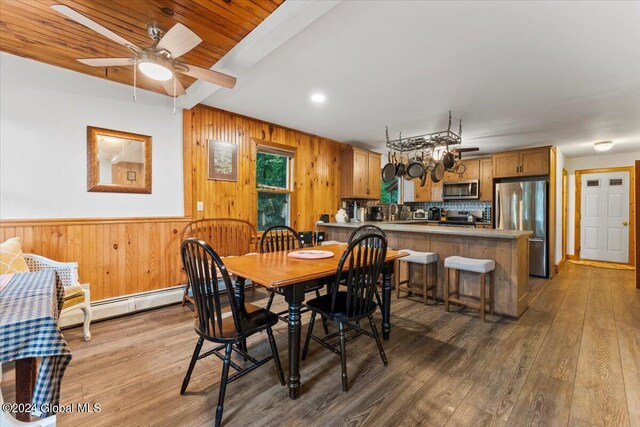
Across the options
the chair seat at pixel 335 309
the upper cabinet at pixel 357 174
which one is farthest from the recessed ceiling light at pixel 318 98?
the chair seat at pixel 335 309

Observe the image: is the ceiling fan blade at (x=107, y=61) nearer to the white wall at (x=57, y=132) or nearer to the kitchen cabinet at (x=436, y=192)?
the white wall at (x=57, y=132)

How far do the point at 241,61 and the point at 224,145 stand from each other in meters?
Result: 1.61

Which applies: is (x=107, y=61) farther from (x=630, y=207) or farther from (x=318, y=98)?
(x=630, y=207)

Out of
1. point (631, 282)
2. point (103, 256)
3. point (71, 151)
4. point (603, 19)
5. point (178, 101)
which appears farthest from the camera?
point (631, 282)

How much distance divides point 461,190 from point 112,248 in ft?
20.1

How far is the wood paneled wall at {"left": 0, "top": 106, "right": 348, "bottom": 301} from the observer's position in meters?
2.77

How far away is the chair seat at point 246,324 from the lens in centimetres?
161

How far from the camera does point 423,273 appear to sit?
360 centimetres

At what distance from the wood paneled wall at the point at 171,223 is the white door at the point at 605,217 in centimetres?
595

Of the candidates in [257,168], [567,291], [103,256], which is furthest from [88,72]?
[567,291]

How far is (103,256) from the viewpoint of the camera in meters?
2.98

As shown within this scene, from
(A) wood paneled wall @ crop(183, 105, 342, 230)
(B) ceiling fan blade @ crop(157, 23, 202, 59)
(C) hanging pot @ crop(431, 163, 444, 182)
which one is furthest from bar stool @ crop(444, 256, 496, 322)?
(B) ceiling fan blade @ crop(157, 23, 202, 59)

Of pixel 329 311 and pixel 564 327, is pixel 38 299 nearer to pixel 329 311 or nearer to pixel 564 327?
pixel 329 311

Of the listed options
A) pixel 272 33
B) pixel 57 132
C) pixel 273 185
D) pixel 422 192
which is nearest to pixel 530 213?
pixel 422 192
